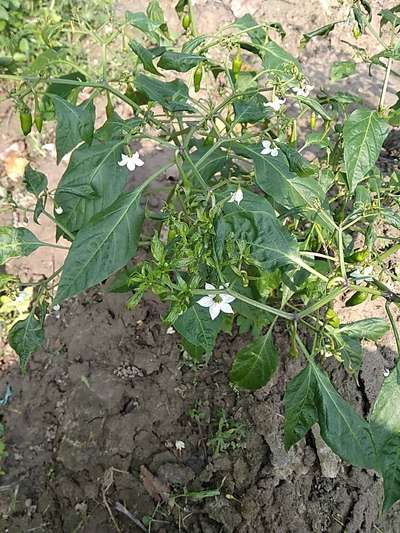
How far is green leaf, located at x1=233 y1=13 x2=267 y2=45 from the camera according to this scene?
1.97m

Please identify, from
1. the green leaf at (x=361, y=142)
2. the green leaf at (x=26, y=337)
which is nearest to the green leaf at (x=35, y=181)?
the green leaf at (x=26, y=337)

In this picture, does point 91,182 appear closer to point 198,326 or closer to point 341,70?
point 198,326

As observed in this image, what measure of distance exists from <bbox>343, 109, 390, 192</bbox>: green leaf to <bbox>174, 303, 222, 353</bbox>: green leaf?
0.49 meters

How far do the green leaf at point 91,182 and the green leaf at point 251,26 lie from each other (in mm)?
591

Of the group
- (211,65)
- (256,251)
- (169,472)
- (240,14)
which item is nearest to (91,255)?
(256,251)

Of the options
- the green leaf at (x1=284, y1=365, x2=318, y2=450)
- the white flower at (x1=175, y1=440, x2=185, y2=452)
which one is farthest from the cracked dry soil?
the green leaf at (x1=284, y1=365, x2=318, y2=450)

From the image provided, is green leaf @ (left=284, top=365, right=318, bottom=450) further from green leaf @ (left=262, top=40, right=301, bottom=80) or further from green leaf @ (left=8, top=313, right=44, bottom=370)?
green leaf @ (left=262, top=40, right=301, bottom=80)

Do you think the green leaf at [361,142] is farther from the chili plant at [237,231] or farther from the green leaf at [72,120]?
the green leaf at [72,120]

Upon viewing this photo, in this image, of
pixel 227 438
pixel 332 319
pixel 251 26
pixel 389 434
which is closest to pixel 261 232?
pixel 332 319

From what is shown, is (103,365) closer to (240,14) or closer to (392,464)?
(392,464)

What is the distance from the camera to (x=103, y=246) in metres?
1.60

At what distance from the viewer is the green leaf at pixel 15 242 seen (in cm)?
179

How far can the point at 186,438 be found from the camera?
238 cm

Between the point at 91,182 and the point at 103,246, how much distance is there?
24 cm
